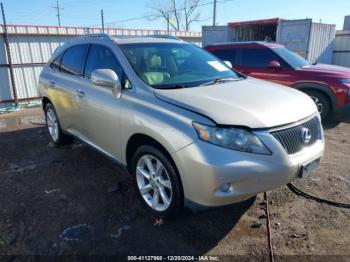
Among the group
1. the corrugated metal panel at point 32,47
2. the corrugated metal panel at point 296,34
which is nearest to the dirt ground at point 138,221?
the corrugated metal panel at point 32,47

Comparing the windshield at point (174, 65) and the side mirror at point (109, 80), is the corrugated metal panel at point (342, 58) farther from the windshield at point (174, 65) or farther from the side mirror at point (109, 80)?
the side mirror at point (109, 80)

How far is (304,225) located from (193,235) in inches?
44.0

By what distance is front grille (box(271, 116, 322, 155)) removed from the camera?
2.67 metres

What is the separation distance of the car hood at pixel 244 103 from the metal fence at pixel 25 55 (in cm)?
711

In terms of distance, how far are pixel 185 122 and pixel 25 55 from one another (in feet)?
29.6

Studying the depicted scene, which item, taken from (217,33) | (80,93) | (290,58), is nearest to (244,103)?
(80,93)

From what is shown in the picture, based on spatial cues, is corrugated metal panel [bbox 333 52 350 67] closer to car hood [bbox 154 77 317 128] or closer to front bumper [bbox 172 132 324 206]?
car hood [bbox 154 77 317 128]

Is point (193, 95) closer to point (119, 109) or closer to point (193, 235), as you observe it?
point (119, 109)

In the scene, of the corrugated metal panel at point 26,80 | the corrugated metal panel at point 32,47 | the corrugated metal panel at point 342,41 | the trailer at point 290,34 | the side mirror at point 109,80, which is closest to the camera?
the side mirror at point 109,80

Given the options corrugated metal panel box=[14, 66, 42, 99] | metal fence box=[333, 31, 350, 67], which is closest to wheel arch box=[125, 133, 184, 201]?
corrugated metal panel box=[14, 66, 42, 99]

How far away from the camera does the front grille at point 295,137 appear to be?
8.75ft

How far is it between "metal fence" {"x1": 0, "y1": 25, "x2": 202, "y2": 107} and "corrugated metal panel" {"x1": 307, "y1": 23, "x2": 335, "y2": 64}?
7200 mm

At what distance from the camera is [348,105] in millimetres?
6574

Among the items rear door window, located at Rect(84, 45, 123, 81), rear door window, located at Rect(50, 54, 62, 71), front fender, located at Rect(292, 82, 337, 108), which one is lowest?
front fender, located at Rect(292, 82, 337, 108)
